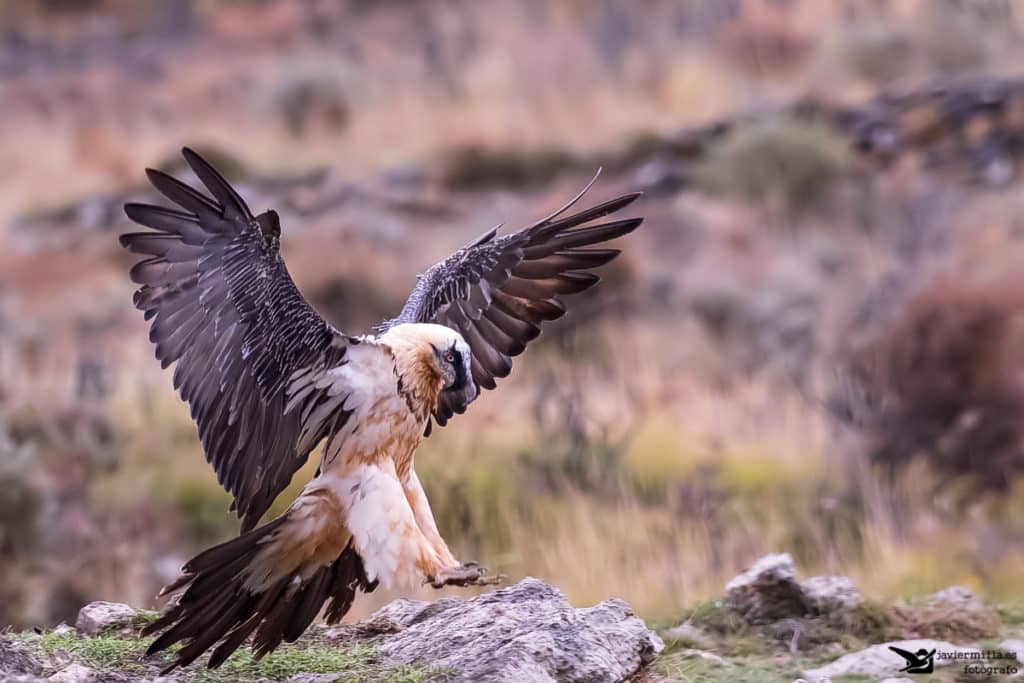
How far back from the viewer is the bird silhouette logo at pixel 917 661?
486 centimetres

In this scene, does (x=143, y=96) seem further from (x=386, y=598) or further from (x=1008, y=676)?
(x=1008, y=676)

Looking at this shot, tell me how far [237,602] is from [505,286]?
68.9 inches

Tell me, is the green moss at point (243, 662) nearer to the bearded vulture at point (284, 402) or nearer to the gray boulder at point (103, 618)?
the bearded vulture at point (284, 402)

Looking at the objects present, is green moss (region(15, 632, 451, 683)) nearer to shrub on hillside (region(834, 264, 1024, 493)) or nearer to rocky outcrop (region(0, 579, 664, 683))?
rocky outcrop (region(0, 579, 664, 683))

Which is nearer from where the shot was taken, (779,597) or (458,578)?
(458,578)

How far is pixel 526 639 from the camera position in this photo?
14.7 feet

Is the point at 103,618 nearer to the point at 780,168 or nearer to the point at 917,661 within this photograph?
the point at 917,661

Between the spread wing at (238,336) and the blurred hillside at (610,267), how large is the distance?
9.83ft

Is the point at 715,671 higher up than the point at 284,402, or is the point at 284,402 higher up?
the point at 284,402

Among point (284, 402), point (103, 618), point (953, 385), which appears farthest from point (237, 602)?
point (953, 385)

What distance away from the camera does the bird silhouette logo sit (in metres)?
4.86

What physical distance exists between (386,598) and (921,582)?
2930 mm

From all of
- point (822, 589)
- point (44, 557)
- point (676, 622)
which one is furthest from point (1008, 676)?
point (44, 557)

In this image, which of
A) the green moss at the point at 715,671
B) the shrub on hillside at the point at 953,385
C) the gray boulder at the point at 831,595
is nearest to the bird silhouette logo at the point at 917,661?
the green moss at the point at 715,671
